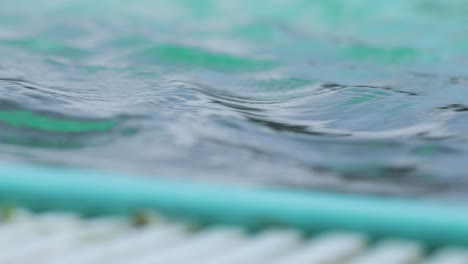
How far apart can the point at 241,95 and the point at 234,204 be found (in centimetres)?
178

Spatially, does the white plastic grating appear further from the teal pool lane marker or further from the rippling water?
the rippling water

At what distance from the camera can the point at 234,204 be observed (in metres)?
1.47

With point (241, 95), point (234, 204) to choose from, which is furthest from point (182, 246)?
point (241, 95)

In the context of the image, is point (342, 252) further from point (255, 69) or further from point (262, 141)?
point (255, 69)

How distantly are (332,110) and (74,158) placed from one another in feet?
3.60

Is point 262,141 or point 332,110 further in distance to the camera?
point 332,110

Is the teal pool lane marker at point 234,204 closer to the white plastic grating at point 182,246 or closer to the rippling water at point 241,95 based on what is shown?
the white plastic grating at point 182,246

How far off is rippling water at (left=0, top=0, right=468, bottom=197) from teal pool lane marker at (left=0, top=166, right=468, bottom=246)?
1.24ft

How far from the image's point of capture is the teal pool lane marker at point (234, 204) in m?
1.40

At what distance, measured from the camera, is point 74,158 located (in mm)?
2146

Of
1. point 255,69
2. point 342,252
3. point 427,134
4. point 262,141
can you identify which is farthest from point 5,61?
point 342,252

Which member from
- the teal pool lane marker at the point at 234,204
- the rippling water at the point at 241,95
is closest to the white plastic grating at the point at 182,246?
the teal pool lane marker at the point at 234,204

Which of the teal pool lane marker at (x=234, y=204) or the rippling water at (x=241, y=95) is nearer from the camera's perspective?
the teal pool lane marker at (x=234, y=204)

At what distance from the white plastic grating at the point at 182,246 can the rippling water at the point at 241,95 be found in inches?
18.8
